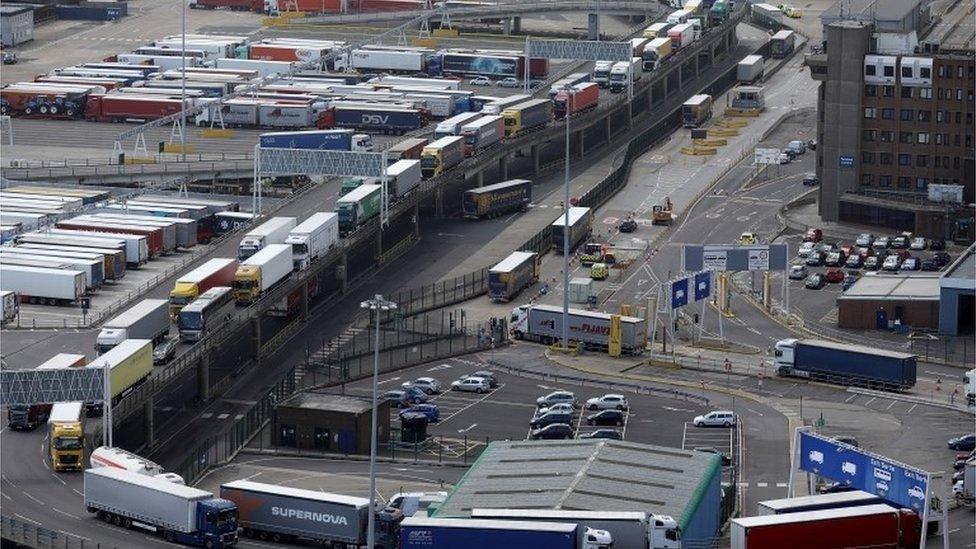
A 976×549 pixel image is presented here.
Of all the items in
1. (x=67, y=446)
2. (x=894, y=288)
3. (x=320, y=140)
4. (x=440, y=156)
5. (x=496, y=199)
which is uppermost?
(x=440, y=156)

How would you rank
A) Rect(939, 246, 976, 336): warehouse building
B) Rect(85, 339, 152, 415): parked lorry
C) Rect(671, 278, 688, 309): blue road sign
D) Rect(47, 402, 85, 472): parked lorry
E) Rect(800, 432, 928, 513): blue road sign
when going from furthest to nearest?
Rect(939, 246, 976, 336): warehouse building < Rect(671, 278, 688, 309): blue road sign < Rect(85, 339, 152, 415): parked lorry < Rect(47, 402, 85, 472): parked lorry < Rect(800, 432, 928, 513): blue road sign

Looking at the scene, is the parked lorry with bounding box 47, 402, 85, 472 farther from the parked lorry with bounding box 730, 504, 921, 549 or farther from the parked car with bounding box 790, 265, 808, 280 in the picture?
the parked car with bounding box 790, 265, 808, 280

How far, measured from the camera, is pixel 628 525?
106m

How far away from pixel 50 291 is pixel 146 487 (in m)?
43.8

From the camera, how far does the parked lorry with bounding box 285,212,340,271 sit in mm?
157875

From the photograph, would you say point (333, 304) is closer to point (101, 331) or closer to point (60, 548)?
point (101, 331)

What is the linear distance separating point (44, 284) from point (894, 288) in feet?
169

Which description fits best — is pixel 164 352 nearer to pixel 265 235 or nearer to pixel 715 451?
pixel 265 235

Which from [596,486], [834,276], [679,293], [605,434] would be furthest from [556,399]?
[834,276]

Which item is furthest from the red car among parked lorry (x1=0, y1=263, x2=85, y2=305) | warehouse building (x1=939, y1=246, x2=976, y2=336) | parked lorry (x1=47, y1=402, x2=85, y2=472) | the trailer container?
parked lorry (x1=47, y1=402, x2=85, y2=472)

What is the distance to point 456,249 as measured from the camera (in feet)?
584

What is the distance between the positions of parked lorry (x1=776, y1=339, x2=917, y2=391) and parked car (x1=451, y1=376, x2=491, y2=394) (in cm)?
1670

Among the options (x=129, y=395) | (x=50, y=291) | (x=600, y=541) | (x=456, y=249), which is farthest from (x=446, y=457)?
(x=456, y=249)

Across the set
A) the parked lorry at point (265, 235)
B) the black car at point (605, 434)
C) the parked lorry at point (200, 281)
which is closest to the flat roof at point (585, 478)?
the black car at point (605, 434)
